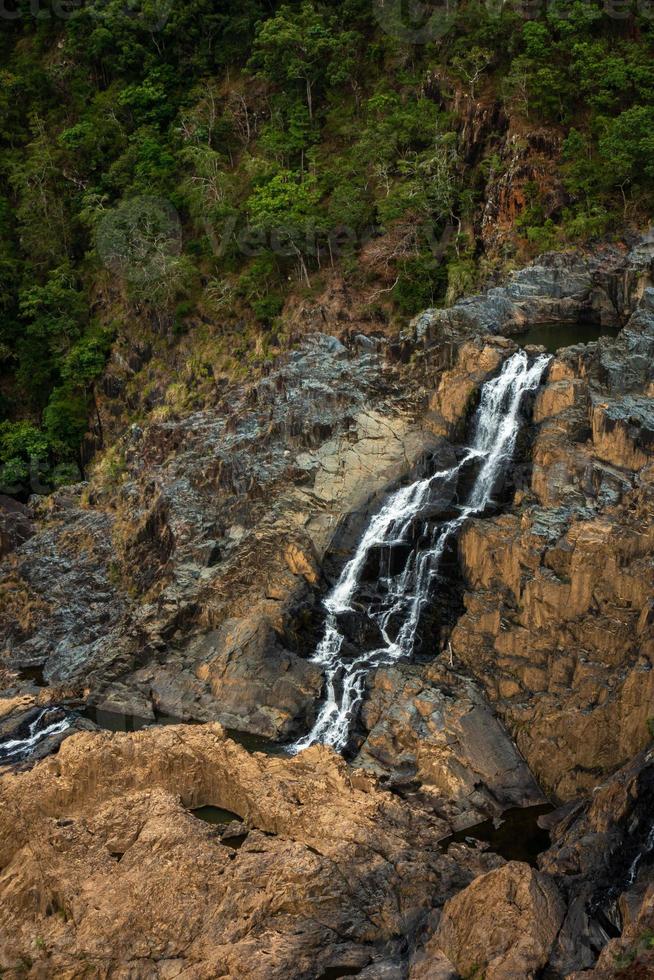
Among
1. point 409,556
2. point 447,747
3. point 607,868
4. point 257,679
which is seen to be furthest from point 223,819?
point 409,556

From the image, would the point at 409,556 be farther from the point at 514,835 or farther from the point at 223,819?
the point at 223,819

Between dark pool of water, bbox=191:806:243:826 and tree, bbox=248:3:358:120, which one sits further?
tree, bbox=248:3:358:120

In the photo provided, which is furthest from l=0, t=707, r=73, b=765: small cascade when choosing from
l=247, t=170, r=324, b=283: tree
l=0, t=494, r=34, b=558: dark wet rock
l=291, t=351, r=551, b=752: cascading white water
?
l=247, t=170, r=324, b=283: tree

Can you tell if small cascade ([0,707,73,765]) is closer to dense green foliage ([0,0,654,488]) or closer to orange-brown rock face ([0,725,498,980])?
orange-brown rock face ([0,725,498,980])

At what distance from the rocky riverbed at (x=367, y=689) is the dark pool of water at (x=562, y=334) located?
2.29ft

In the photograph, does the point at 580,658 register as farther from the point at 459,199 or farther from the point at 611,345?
the point at 459,199

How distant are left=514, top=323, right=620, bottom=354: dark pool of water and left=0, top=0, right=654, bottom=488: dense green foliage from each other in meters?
4.28

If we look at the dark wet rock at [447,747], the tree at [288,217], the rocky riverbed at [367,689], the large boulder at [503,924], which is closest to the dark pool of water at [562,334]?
the rocky riverbed at [367,689]

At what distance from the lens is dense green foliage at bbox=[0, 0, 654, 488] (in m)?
48.0

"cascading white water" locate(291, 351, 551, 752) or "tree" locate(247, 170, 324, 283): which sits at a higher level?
"tree" locate(247, 170, 324, 283)

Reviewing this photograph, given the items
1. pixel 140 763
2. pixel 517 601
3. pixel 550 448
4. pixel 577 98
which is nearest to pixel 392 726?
pixel 517 601

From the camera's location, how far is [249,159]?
55219 millimetres

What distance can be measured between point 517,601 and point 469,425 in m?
9.18

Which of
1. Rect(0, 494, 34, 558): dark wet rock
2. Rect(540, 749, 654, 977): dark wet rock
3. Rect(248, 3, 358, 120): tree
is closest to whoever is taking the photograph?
Rect(540, 749, 654, 977): dark wet rock
